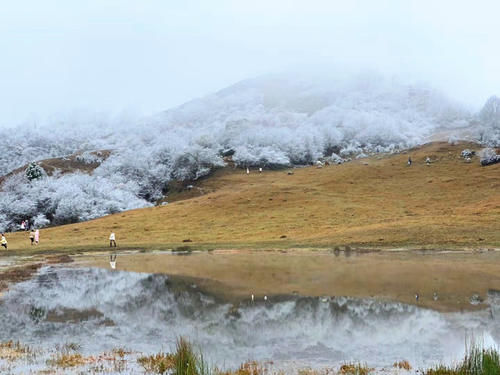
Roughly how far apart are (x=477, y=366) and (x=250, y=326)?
1072 centimetres

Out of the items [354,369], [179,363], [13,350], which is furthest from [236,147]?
[179,363]

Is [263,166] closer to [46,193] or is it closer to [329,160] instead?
[329,160]

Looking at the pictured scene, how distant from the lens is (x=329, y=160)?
13775cm

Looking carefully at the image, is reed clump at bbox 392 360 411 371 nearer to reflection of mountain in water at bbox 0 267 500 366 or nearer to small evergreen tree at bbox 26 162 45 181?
reflection of mountain in water at bbox 0 267 500 366

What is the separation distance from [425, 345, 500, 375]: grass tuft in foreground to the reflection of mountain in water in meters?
1.94

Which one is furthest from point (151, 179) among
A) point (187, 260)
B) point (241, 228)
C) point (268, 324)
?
point (268, 324)

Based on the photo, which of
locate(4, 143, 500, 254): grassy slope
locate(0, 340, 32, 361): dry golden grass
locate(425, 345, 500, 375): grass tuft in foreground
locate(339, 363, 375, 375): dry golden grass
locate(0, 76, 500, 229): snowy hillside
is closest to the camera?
locate(425, 345, 500, 375): grass tuft in foreground

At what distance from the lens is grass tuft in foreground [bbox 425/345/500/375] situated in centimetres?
1270

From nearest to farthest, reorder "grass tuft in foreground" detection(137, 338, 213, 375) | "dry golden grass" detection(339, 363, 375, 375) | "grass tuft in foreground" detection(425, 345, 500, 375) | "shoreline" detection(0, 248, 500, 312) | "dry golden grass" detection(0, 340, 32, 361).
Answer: "grass tuft in foreground" detection(425, 345, 500, 375)
"grass tuft in foreground" detection(137, 338, 213, 375)
"dry golden grass" detection(339, 363, 375, 375)
"dry golden grass" detection(0, 340, 32, 361)
"shoreline" detection(0, 248, 500, 312)

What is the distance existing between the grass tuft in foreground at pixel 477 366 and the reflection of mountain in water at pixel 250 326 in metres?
1.94

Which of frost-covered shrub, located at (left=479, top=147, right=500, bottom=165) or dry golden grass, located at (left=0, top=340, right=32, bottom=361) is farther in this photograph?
frost-covered shrub, located at (left=479, top=147, right=500, bottom=165)

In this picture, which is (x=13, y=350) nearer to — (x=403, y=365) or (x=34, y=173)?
(x=403, y=365)

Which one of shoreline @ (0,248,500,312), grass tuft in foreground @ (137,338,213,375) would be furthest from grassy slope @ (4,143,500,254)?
grass tuft in foreground @ (137,338,213,375)

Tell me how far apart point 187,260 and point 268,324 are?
89.7 feet
